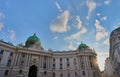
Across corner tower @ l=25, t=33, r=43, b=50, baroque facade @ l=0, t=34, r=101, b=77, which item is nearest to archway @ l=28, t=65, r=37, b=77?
baroque facade @ l=0, t=34, r=101, b=77

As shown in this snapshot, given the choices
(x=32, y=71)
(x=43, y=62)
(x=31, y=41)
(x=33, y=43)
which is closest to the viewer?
(x=32, y=71)

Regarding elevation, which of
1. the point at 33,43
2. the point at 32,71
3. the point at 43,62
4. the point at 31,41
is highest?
the point at 31,41

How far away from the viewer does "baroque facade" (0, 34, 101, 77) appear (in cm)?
4640

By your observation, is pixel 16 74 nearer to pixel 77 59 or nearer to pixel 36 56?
pixel 36 56

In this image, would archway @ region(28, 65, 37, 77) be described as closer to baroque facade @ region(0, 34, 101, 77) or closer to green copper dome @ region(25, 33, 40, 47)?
baroque facade @ region(0, 34, 101, 77)

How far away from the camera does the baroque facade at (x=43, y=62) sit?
46.4 metres

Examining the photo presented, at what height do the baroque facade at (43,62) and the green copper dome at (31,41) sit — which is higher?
the green copper dome at (31,41)

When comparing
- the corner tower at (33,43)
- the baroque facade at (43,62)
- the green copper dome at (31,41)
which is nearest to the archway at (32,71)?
the baroque facade at (43,62)

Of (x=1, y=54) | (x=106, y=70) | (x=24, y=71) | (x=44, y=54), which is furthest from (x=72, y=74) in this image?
(x=106, y=70)

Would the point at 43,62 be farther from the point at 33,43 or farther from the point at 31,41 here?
the point at 31,41

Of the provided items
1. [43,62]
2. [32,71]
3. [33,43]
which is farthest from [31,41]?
[32,71]

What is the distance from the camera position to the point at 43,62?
178ft

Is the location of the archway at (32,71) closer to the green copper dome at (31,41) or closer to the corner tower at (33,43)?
the corner tower at (33,43)

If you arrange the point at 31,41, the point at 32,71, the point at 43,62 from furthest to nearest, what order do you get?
the point at 31,41
the point at 43,62
the point at 32,71
